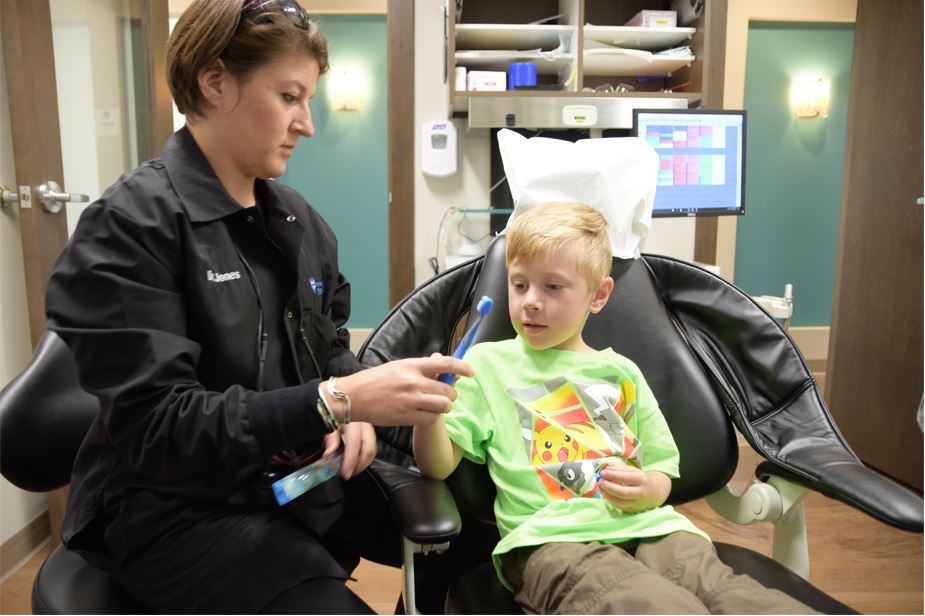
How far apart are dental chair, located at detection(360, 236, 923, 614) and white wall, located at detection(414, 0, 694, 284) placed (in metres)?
1.81

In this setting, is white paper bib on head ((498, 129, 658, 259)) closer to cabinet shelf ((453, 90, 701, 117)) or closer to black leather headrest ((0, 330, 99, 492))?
black leather headrest ((0, 330, 99, 492))

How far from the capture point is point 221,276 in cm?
103

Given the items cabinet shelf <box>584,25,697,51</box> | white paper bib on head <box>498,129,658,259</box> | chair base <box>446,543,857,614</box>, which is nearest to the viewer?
chair base <box>446,543,857,614</box>

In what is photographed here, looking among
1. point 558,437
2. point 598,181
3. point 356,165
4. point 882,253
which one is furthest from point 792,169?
point 558,437

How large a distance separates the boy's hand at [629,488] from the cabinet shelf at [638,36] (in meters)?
2.49

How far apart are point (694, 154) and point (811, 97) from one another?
2.97 metres

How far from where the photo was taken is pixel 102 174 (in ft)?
8.88

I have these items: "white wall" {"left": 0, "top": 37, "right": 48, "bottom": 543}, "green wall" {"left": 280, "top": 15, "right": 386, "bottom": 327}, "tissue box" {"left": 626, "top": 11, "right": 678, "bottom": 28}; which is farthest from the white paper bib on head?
"green wall" {"left": 280, "top": 15, "right": 386, "bottom": 327}

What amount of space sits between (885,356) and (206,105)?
9.79ft

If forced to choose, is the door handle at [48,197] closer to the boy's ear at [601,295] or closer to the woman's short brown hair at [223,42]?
the woman's short brown hair at [223,42]

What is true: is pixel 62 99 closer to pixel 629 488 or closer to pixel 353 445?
pixel 353 445

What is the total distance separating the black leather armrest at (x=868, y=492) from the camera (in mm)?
1006

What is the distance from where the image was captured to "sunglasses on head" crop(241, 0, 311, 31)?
3.33 feet

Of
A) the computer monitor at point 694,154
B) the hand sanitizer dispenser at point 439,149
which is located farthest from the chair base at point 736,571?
the hand sanitizer dispenser at point 439,149
